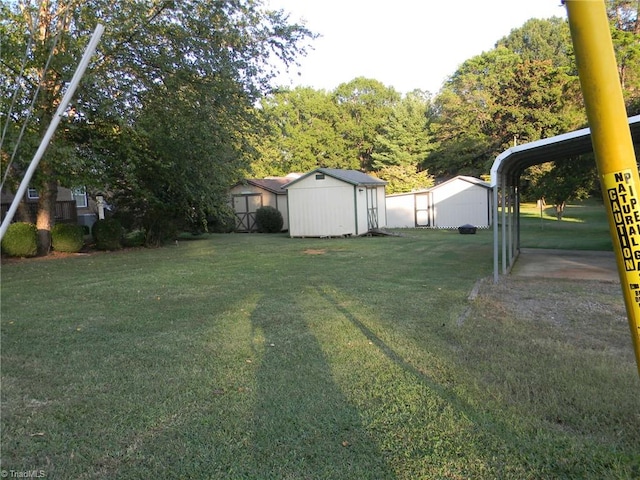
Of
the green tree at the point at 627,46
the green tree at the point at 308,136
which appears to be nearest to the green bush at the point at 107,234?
the green tree at the point at 627,46

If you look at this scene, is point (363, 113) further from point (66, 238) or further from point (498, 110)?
point (66, 238)

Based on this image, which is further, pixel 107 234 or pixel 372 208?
pixel 372 208

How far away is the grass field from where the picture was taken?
2.75m

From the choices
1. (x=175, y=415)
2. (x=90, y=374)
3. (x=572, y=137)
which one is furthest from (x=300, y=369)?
(x=572, y=137)

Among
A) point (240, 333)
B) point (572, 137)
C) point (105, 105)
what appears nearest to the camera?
point (240, 333)

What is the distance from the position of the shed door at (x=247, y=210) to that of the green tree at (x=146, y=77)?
13156 millimetres

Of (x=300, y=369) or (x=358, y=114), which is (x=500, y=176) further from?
(x=358, y=114)

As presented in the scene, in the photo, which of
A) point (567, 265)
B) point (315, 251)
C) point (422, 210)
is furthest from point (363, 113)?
point (567, 265)

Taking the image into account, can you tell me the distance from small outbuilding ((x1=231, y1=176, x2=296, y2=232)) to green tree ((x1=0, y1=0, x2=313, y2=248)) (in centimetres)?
1314

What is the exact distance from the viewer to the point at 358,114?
51.4 metres

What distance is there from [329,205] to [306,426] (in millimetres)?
18761

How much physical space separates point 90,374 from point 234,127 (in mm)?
10405

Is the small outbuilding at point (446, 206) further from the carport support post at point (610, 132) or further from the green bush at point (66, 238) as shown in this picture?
the carport support post at point (610, 132)

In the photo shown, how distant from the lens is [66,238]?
610 inches
